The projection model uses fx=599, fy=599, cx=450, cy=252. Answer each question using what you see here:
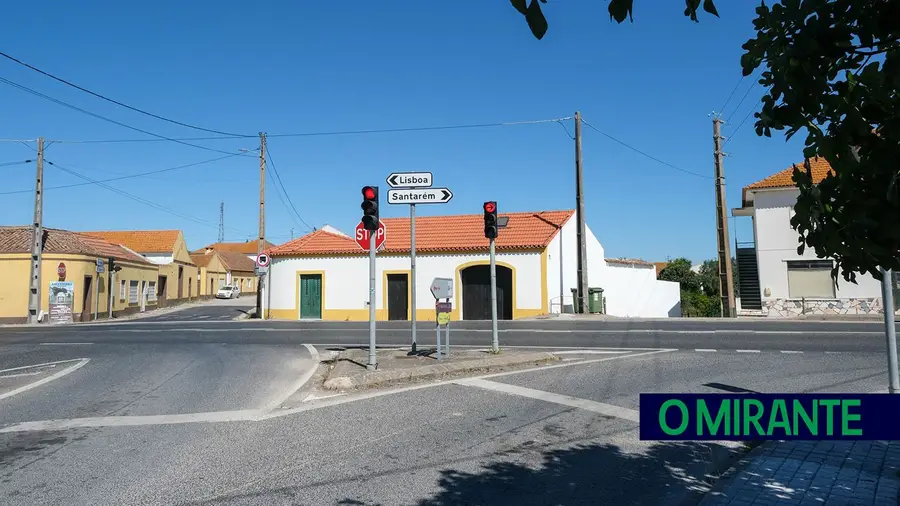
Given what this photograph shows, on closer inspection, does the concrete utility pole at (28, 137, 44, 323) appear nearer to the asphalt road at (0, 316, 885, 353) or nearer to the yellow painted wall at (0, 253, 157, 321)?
the yellow painted wall at (0, 253, 157, 321)

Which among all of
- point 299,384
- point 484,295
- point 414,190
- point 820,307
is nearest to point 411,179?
point 414,190

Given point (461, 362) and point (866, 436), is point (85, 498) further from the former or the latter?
point (461, 362)

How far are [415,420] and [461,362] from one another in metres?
3.47

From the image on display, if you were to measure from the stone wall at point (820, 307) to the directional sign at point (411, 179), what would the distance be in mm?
21396

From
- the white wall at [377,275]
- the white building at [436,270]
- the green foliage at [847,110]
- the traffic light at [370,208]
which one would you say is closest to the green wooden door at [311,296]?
the white building at [436,270]

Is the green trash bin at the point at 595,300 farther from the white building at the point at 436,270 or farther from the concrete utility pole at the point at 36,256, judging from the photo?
the concrete utility pole at the point at 36,256

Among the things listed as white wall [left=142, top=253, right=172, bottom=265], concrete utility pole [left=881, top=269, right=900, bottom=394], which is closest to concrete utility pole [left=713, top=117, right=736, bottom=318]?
concrete utility pole [left=881, top=269, right=900, bottom=394]

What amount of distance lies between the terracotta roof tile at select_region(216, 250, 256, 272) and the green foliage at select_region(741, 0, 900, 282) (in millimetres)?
67358

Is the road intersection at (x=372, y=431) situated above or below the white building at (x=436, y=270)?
below

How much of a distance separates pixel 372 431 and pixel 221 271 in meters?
63.7

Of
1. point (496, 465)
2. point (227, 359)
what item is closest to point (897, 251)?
point (496, 465)

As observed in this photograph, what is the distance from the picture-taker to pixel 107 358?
42.2 ft

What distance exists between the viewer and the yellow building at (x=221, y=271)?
6019cm

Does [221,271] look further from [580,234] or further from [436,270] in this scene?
[580,234]
